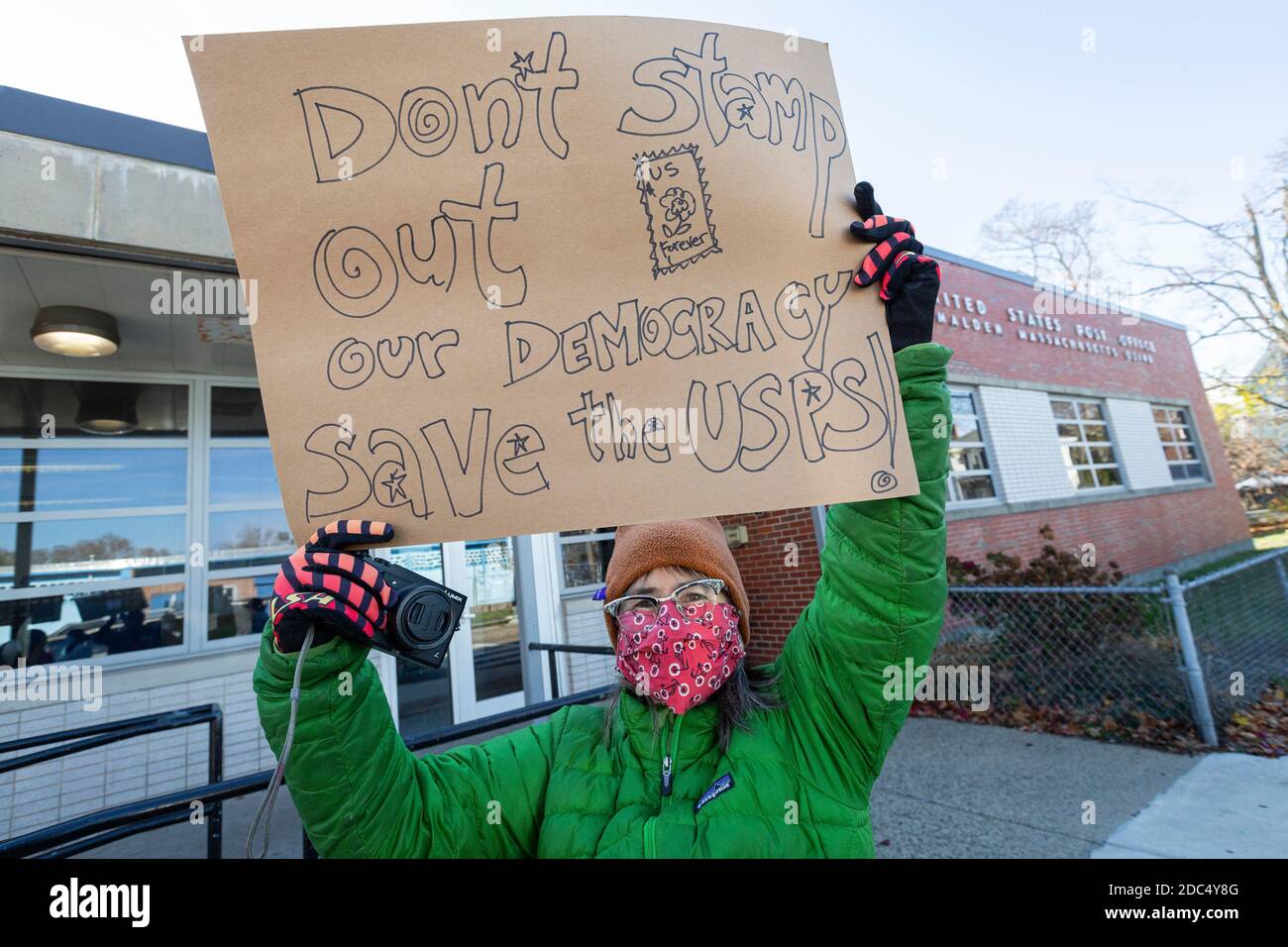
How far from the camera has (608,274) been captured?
1468 mm

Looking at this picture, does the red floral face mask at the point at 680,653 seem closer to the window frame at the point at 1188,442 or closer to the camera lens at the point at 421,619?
the camera lens at the point at 421,619

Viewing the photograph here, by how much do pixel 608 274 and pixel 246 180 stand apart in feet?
2.72

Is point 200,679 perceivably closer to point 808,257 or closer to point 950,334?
point 808,257

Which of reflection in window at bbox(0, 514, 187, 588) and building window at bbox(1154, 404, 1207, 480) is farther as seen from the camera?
building window at bbox(1154, 404, 1207, 480)

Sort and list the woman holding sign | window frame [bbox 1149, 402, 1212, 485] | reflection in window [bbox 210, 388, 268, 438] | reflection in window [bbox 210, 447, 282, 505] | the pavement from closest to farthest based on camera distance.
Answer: the woman holding sign, the pavement, reflection in window [bbox 210, 447, 282, 505], reflection in window [bbox 210, 388, 268, 438], window frame [bbox 1149, 402, 1212, 485]

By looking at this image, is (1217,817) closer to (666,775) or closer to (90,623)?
(666,775)

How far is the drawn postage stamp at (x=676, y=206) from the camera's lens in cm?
151

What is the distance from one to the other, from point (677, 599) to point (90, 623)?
5.34 meters

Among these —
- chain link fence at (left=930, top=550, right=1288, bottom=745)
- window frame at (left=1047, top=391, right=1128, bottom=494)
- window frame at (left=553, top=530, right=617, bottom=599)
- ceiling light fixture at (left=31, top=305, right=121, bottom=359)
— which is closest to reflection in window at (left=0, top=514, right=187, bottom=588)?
ceiling light fixture at (left=31, top=305, right=121, bottom=359)

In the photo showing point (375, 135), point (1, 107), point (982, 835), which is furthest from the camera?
point (982, 835)

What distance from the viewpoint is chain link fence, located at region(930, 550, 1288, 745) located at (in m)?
4.78

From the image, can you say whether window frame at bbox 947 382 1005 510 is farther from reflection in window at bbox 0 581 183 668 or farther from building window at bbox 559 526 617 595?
reflection in window at bbox 0 581 183 668

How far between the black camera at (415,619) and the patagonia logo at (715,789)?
0.70 metres

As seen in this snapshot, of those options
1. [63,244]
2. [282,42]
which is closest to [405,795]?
[282,42]
